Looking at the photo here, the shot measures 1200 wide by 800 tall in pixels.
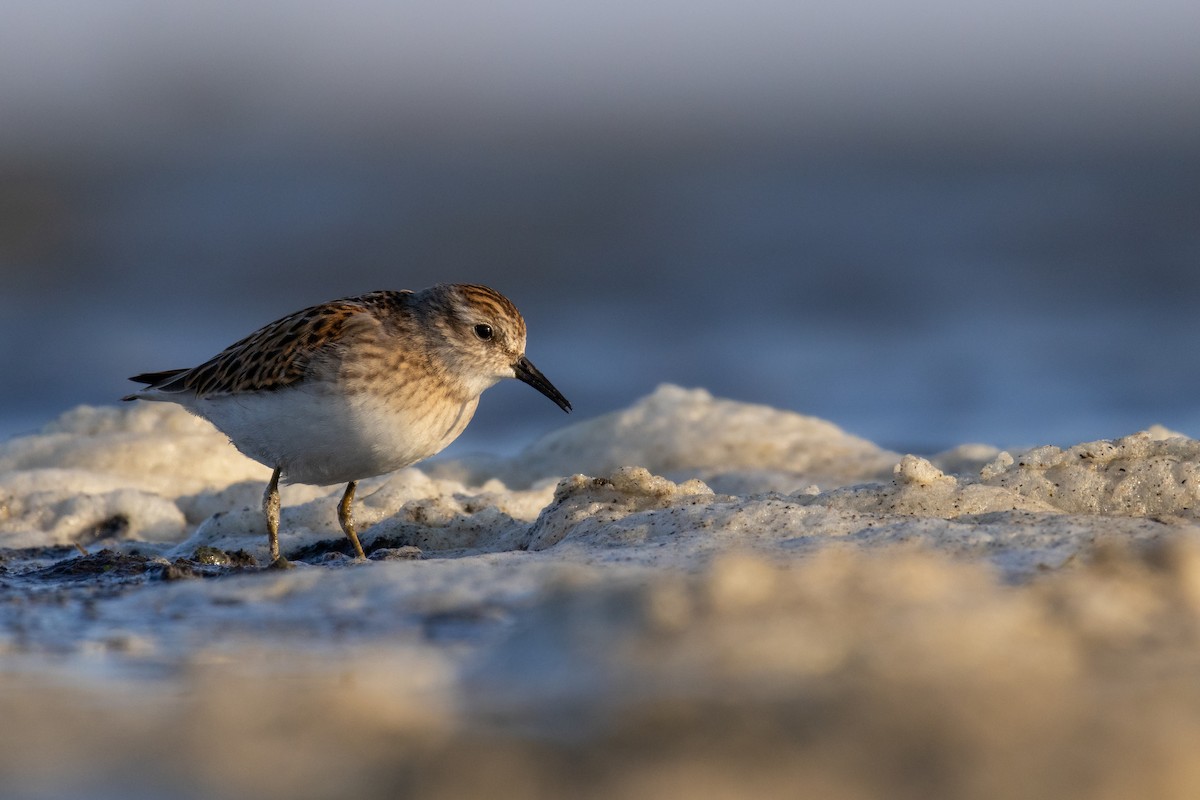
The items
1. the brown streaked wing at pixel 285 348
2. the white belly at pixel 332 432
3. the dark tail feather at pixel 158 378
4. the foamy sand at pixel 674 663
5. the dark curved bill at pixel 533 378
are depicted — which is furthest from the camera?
the dark tail feather at pixel 158 378

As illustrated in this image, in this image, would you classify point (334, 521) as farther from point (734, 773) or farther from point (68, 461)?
point (734, 773)

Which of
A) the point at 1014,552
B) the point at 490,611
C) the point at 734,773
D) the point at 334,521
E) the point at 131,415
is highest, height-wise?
the point at 131,415

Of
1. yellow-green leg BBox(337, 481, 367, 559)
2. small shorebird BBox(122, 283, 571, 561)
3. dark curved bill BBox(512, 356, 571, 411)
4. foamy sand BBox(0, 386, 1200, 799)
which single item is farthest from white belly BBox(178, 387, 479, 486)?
foamy sand BBox(0, 386, 1200, 799)

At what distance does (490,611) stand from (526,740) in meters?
0.90

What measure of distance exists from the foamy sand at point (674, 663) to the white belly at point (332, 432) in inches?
50.4

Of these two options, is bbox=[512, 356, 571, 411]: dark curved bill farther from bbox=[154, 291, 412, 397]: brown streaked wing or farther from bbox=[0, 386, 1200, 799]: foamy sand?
bbox=[0, 386, 1200, 799]: foamy sand

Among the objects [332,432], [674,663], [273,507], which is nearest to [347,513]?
[273,507]

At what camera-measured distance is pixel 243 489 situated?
781 cm

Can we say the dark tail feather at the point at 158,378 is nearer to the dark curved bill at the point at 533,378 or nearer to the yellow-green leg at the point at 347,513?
the yellow-green leg at the point at 347,513

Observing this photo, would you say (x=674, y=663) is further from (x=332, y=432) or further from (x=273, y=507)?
(x=273, y=507)

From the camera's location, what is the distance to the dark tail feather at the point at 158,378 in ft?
23.7

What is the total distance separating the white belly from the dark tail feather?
97cm

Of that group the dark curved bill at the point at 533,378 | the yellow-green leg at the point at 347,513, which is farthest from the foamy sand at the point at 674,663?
the dark curved bill at the point at 533,378

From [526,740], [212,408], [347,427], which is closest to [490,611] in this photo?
[526,740]
